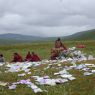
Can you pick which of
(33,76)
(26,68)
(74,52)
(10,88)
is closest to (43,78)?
(33,76)

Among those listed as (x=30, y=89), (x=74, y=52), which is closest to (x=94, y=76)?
(x=30, y=89)

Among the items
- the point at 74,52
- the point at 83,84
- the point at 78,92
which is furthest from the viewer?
the point at 74,52

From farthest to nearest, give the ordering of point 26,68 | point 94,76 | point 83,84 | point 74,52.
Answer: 1. point 74,52
2. point 26,68
3. point 94,76
4. point 83,84

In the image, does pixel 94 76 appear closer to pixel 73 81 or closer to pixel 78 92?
pixel 73 81

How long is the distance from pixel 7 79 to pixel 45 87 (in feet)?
9.24

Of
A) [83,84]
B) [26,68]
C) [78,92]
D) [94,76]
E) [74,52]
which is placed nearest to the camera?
[78,92]

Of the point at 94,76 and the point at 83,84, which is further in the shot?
the point at 94,76

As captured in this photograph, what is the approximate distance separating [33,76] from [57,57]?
15.4 m

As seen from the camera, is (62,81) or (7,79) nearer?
(62,81)

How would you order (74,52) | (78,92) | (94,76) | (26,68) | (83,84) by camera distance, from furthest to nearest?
(74,52), (26,68), (94,76), (83,84), (78,92)

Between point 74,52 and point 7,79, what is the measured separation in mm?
14894

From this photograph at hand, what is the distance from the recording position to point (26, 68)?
64.1 feet

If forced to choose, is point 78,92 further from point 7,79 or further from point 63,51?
point 63,51

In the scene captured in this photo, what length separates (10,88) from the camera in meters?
13.6
